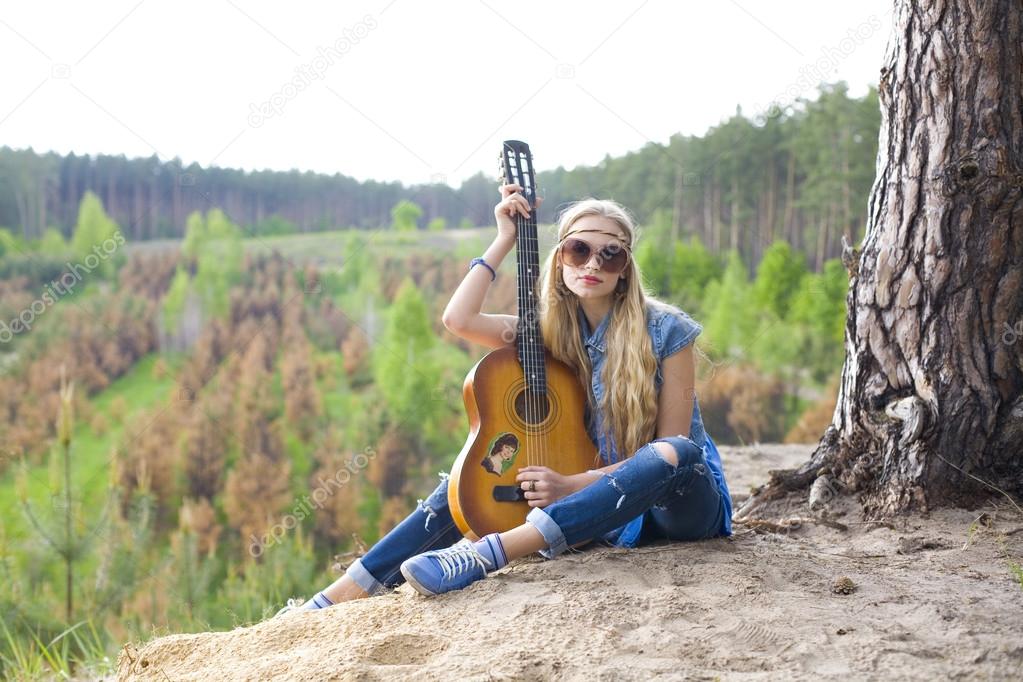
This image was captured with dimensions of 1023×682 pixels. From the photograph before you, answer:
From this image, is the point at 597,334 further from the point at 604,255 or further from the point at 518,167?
the point at 518,167

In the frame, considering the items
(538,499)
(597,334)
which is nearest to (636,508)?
(538,499)

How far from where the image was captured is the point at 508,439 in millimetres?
2668

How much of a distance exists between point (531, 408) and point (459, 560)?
0.56m

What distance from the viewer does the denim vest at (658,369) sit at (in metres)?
2.73

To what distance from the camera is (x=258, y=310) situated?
30.5ft

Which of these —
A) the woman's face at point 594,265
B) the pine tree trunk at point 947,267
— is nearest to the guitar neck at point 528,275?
the woman's face at point 594,265

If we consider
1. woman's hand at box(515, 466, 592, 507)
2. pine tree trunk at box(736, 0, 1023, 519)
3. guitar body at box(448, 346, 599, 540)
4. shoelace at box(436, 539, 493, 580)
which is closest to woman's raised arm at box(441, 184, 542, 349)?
guitar body at box(448, 346, 599, 540)

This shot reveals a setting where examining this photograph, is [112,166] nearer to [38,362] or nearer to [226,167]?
[226,167]

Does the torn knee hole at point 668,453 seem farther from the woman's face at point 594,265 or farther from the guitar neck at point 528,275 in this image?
the woman's face at point 594,265

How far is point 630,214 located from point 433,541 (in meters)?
1.23

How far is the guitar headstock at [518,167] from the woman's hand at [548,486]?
2.94 feet

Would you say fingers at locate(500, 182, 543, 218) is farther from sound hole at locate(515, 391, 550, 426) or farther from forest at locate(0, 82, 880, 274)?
forest at locate(0, 82, 880, 274)

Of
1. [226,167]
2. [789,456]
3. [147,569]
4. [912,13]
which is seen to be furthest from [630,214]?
[226,167]

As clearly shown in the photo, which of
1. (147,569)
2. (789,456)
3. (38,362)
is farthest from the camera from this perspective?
(38,362)
